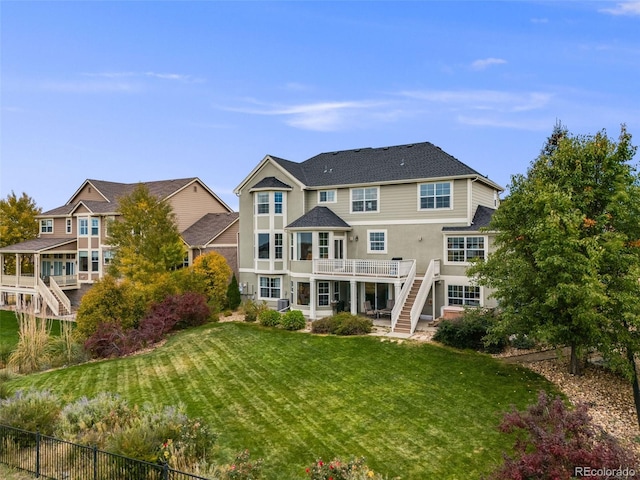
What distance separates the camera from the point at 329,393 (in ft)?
42.4

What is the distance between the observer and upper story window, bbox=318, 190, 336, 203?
1013 inches

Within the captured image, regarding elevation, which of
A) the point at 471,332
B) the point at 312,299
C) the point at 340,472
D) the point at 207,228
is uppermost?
the point at 207,228

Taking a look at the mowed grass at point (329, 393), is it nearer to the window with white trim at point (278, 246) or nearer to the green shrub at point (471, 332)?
the green shrub at point (471, 332)

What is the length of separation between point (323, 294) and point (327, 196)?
6280 millimetres

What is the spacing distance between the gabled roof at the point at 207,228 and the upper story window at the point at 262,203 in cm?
708

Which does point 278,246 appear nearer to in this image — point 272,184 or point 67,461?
point 272,184

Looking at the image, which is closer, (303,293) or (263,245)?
(303,293)

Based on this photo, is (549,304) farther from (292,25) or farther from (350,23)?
(292,25)

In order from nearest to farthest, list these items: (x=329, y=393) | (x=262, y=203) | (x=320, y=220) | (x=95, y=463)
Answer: (x=95, y=463) < (x=329, y=393) < (x=320, y=220) < (x=262, y=203)

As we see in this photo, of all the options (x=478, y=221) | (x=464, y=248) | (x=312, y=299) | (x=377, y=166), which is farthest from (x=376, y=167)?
(x=312, y=299)

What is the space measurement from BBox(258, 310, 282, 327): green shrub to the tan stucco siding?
53.1 feet

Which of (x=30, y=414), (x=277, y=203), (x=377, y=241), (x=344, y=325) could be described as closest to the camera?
(x=30, y=414)

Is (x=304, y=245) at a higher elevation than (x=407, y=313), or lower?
higher

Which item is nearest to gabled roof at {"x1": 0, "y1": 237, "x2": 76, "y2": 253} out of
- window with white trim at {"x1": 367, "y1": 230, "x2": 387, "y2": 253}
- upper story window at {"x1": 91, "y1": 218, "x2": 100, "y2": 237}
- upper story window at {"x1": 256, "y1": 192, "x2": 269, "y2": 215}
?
upper story window at {"x1": 91, "y1": 218, "x2": 100, "y2": 237}
